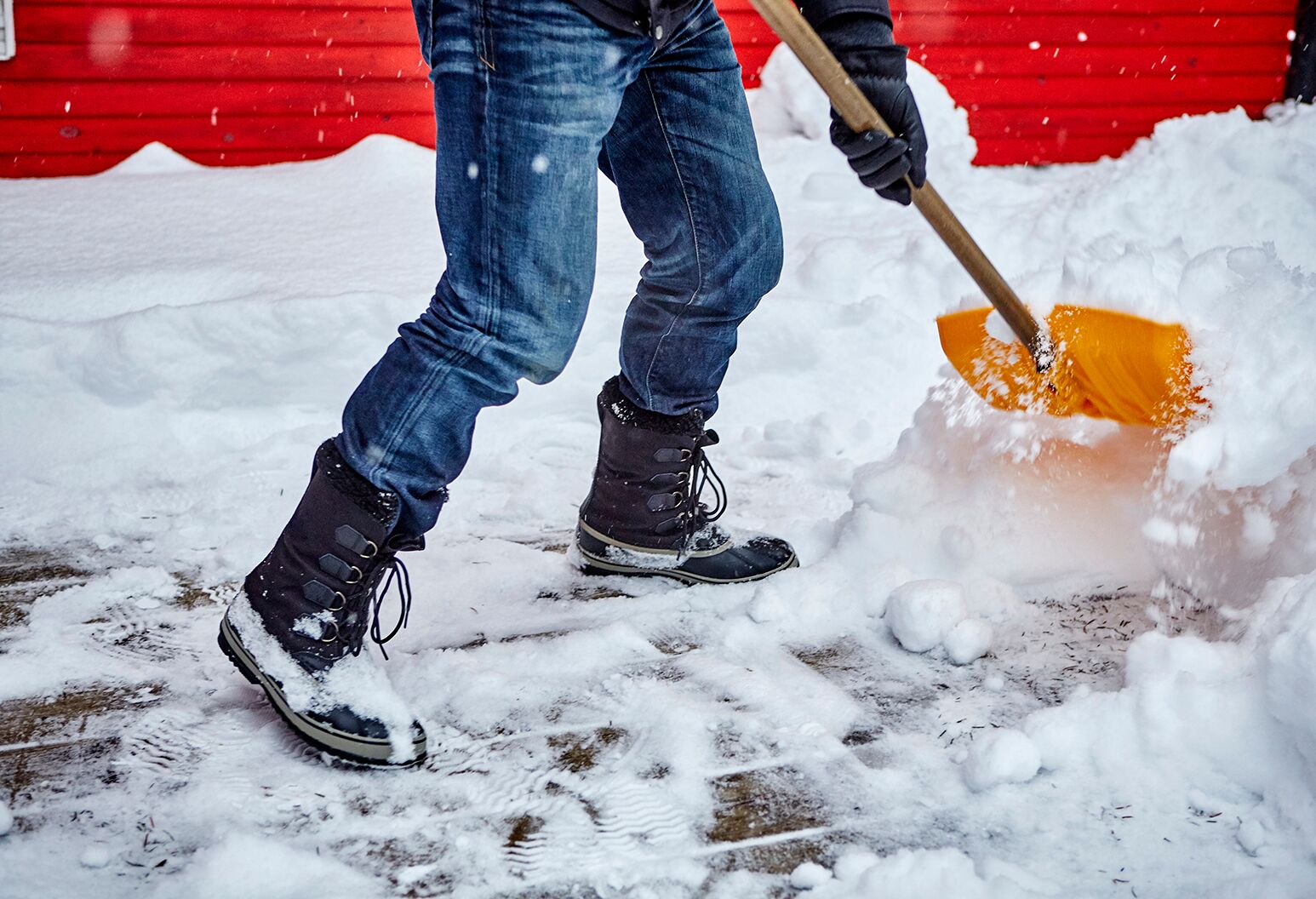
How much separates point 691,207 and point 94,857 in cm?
123

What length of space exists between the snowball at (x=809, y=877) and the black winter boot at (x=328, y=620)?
21.0 inches

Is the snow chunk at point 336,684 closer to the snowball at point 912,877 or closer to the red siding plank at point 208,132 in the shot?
the snowball at point 912,877

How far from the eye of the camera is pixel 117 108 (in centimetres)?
459

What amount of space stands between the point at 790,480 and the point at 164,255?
223 centimetres

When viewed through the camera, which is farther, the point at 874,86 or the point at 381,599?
the point at 874,86

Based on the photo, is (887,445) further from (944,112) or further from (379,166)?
(944,112)

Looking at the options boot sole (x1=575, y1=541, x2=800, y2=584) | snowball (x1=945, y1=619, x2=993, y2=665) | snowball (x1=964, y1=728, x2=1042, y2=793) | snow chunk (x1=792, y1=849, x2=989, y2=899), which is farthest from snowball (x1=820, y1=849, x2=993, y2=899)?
boot sole (x1=575, y1=541, x2=800, y2=584)

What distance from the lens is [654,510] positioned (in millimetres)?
1993

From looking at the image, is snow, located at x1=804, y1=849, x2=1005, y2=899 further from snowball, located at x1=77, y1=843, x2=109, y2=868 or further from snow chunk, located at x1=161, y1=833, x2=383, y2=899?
snowball, located at x1=77, y1=843, x2=109, y2=868

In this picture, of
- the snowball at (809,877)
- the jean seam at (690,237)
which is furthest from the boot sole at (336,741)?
the jean seam at (690,237)

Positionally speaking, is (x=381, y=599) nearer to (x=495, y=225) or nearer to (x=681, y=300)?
(x=495, y=225)

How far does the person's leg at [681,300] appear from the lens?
5.48ft

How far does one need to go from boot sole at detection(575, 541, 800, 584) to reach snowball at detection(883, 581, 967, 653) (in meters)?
0.32

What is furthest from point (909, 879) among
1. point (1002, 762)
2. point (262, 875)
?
point (262, 875)
